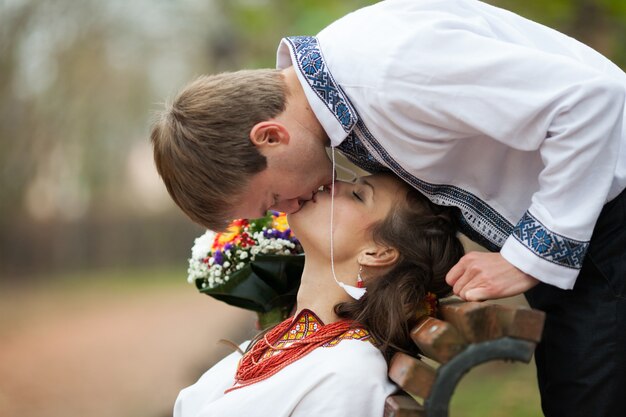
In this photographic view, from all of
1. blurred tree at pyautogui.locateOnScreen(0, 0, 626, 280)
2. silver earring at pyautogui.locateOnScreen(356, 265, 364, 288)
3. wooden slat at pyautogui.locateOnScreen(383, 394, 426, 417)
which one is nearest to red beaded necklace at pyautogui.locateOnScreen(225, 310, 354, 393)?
silver earring at pyautogui.locateOnScreen(356, 265, 364, 288)

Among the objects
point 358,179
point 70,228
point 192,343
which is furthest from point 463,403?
point 70,228

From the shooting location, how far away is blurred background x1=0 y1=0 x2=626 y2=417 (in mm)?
10641

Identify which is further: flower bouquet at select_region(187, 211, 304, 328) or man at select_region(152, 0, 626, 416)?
flower bouquet at select_region(187, 211, 304, 328)

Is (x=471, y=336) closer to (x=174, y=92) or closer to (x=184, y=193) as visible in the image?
(x=184, y=193)

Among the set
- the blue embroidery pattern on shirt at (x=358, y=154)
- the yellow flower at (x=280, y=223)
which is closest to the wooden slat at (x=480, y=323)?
the blue embroidery pattern on shirt at (x=358, y=154)

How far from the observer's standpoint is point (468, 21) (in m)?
2.70

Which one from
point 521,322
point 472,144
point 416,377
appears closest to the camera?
point 521,322

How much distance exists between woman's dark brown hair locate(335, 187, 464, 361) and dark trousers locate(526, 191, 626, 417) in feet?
1.26

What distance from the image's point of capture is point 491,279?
8.52ft

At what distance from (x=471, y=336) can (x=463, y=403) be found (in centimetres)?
528

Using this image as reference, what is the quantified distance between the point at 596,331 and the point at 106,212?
67.3ft

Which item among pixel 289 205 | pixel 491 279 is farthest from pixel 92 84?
pixel 491 279

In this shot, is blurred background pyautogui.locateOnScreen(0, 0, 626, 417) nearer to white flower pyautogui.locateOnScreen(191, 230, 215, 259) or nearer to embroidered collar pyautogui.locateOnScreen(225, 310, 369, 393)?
white flower pyautogui.locateOnScreen(191, 230, 215, 259)

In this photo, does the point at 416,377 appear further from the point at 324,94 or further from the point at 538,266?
the point at 324,94
